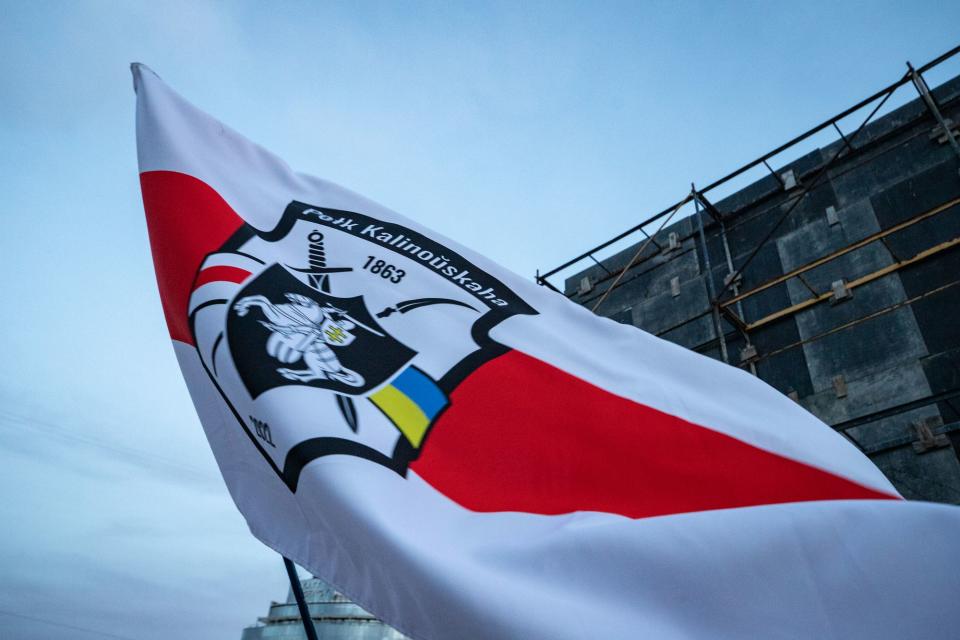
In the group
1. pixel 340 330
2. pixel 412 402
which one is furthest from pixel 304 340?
pixel 412 402

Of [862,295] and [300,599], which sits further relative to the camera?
[862,295]

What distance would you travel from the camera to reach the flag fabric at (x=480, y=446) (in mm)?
2389

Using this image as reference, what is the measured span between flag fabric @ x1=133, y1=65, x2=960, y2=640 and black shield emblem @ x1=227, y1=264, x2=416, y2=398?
0.01m

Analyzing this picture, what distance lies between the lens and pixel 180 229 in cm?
420

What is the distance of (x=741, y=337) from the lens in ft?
36.6

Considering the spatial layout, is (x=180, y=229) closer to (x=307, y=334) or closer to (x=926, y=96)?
(x=307, y=334)

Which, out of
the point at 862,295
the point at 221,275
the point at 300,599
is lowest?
the point at 300,599

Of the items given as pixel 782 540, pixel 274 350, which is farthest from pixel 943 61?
pixel 274 350

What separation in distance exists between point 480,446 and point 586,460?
21.6 inches

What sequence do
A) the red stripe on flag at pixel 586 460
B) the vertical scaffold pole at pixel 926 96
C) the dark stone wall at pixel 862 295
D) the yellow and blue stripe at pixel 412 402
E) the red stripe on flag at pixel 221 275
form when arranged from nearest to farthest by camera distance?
the red stripe on flag at pixel 586 460
the yellow and blue stripe at pixel 412 402
the red stripe on flag at pixel 221 275
the dark stone wall at pixel 862 295
the vertical scaffold pole at pixel 926 96

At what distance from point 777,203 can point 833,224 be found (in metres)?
1.37

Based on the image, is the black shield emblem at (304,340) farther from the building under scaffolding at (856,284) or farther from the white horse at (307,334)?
the building under scaffolding at (856,284)

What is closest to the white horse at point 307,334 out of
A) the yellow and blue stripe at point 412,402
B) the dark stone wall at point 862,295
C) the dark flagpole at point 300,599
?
the yellow and blue stripe at point 412,402

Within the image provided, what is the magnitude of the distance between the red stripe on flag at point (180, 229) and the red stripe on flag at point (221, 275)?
0.26ft
